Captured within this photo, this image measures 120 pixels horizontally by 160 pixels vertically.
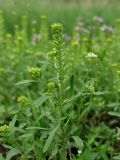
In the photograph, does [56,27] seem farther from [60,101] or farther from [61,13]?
[61,13]

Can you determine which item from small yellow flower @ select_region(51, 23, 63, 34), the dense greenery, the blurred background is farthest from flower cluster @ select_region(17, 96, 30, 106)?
the blurred background

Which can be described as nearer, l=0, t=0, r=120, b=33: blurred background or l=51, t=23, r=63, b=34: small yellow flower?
l=51, t=23, r=63, b=34: small yellow flower

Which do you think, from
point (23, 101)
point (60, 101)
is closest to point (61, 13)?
point (23, 101)

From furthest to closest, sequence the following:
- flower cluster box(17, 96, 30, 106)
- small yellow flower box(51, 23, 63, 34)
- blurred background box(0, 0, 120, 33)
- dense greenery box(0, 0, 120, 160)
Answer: blurred background box(0, 0, 120, 33)
flower cluster box(17, 96, 30, 106)
dense greenery box(0, 0, 120, 160)
small yellow flower box(51, 23, 63, 34)

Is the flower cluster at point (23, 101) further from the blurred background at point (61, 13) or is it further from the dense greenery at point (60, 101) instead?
the blurred background at point (61, 13)

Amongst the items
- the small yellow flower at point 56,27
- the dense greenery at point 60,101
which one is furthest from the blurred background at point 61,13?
the small yellow flower at point 56,27

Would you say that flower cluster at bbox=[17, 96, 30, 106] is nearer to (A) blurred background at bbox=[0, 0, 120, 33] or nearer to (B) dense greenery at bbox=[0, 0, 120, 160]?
(B) dense greenery at bbox=[0, 0, 120, 160]

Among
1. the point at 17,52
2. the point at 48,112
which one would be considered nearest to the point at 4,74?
the point at 17,52

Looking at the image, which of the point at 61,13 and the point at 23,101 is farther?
the point at 61,13
